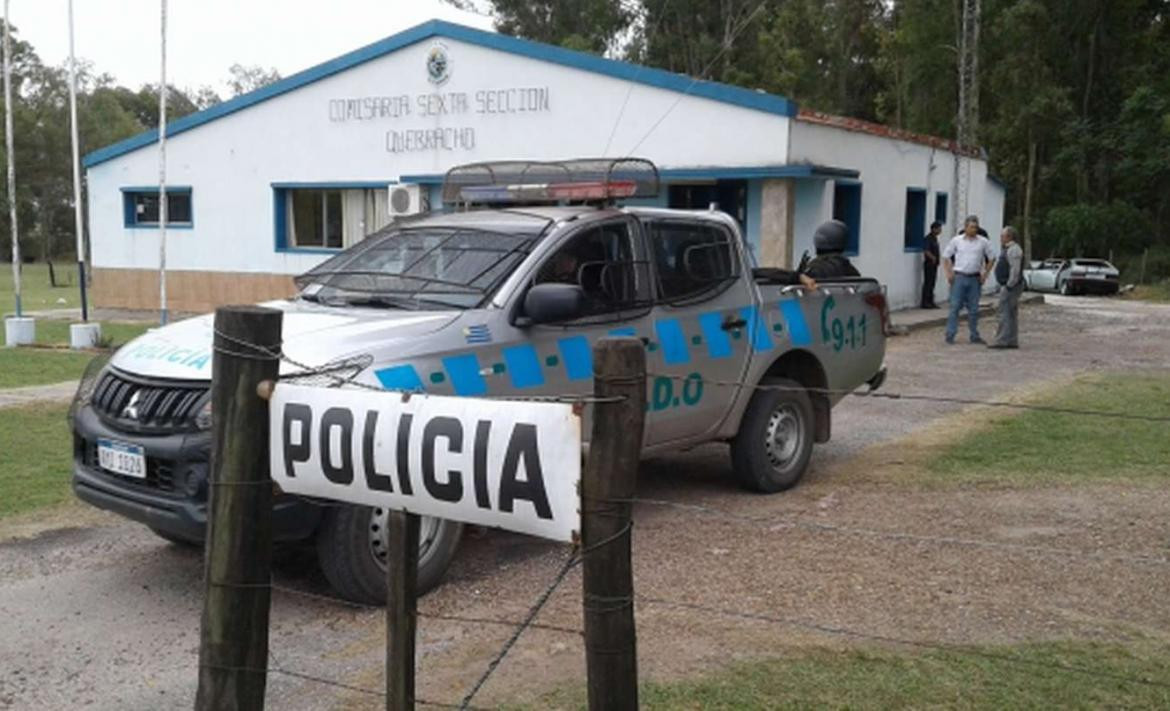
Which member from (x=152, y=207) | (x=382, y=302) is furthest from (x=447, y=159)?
(x=382, y=302)

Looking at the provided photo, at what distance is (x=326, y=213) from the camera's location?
→ 22.8 m

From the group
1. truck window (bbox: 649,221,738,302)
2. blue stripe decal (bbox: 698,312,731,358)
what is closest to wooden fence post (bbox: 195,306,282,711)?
truck window (bbox: 649,221,738,302)

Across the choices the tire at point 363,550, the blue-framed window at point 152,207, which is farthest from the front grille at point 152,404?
the blue-framed window at point 152,207

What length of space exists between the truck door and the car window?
0.59ft

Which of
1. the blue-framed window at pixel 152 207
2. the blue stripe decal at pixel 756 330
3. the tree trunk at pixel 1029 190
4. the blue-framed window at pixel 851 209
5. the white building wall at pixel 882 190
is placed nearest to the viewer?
the blue stripe decal at pixel 756 330

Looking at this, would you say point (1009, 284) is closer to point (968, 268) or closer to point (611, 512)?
point (968, 268)

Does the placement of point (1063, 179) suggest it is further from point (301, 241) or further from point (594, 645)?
point (594, 645)

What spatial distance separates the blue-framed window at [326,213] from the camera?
2212cm

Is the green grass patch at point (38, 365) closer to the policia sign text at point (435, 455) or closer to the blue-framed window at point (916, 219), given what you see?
the policia sign text at point (435, 455)

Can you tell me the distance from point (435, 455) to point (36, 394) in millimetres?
10265

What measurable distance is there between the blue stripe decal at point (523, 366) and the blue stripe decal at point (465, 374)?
0.67ft

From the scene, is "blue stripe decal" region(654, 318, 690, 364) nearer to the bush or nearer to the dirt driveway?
the dirt driveway

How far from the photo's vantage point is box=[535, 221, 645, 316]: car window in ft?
20.4

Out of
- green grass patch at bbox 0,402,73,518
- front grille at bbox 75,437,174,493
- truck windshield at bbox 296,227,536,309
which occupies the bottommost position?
green grass patch at bbox 0,402,73,518
